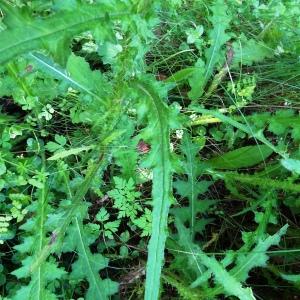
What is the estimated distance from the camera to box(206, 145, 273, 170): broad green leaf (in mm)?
1919

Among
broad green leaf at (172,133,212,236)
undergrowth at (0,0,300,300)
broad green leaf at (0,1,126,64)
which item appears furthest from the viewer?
broad green leaf at (172,133,212,236)

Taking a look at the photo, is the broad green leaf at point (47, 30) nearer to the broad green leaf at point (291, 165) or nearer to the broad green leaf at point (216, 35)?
the broad green leaf at point (291, 165)

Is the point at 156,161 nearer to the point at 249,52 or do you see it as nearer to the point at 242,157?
the point at 242,157

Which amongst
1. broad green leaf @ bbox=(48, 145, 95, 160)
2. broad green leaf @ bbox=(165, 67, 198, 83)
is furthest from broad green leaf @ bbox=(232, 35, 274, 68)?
broad green leaf @ bbox=(48, 145, 95, 160)

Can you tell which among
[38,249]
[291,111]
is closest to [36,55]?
[38,249]

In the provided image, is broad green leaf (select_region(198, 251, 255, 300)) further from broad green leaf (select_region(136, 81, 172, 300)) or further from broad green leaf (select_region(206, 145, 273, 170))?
broad green leaf (select_region(206, 145, 273, 170))

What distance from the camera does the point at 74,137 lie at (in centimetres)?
182

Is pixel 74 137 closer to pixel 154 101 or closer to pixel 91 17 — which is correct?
pixel 154 101

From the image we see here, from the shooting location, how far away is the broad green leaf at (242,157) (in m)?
1.92

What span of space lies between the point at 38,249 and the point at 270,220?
82 centimetres

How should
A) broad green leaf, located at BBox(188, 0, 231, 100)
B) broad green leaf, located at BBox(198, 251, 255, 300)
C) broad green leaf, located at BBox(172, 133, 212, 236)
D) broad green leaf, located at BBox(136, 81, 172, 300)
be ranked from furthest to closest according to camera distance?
broad green leaf, located at BBox(188, 0, 231, 100) → broad green leaf, located at BBox(172, 133, 212, 236) → broad green leaf, located at BBox(198, 251, 255, 300) → broad green leaf, located at BBox(136, 81, 172, 300)

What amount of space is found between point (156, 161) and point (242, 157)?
2.38 ft

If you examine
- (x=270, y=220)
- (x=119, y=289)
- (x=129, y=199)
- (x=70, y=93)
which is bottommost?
(x=119, y=289)

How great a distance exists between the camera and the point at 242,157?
6.31 ft
